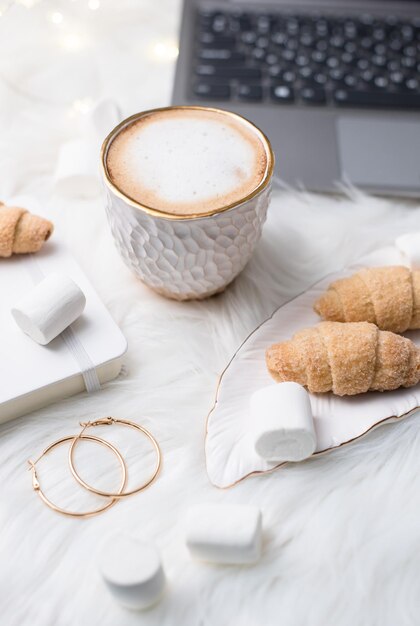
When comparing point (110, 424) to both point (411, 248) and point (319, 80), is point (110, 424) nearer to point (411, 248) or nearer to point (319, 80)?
point (411, 248)

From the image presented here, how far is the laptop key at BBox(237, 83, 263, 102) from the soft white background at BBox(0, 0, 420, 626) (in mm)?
163

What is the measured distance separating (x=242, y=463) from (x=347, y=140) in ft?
1.65

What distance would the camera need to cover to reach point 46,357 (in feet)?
2.38

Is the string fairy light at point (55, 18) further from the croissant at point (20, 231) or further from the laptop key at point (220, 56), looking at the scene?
the croissant at point (20, 231)

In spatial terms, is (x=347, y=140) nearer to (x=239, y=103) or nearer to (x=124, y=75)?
(x=239, y=103)

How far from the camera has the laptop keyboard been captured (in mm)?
1006

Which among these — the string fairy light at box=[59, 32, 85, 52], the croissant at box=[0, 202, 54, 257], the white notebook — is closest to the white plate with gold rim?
the white notebook

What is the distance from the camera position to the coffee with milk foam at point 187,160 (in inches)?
28.5

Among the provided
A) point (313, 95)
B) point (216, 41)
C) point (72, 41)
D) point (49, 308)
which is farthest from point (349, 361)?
point (72, 41)

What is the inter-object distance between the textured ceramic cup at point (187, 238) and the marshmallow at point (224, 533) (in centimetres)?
26

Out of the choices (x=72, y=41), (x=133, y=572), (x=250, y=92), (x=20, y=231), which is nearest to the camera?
(x=133, y=572)

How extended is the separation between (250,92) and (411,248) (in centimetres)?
34

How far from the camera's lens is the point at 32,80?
3.52ft

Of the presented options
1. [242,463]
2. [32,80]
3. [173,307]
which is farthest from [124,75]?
[242,463]
